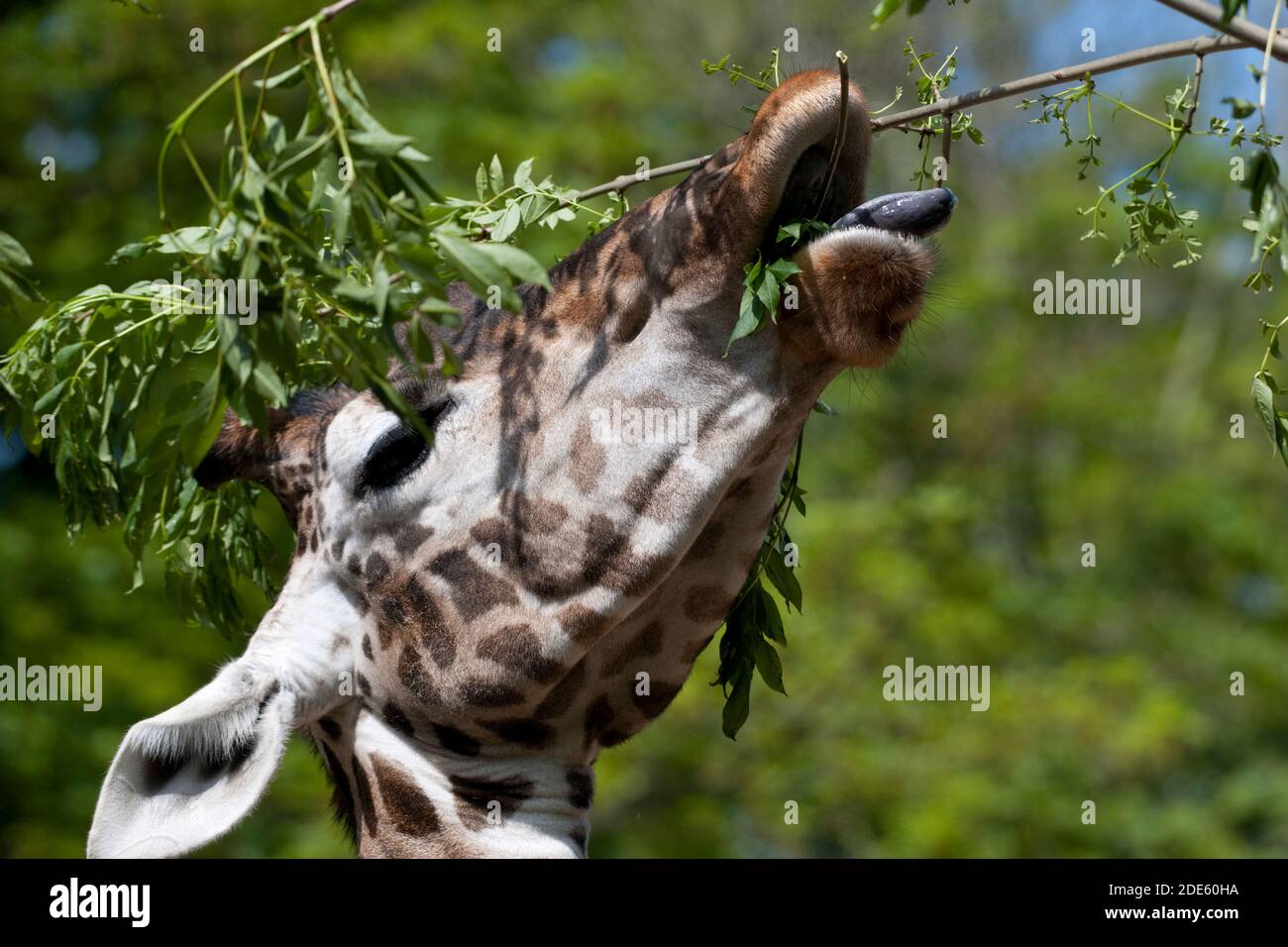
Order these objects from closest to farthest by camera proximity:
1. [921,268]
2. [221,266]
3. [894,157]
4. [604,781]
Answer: [221,266] < [921,268] < [604,781] < [894,157]

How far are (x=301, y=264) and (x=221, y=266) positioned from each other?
14 centimetres

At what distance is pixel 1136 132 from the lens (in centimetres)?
2225

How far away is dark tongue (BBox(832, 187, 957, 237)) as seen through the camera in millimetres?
3121

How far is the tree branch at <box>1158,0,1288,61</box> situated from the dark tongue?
54 centimetres

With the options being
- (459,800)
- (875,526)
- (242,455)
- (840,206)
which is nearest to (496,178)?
(242,455)

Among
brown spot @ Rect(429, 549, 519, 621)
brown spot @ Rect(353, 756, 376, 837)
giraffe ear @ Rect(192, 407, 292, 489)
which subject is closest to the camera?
brown spot @ Rect(429, 549, 519, 621)

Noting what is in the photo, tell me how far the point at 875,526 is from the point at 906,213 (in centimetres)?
1082

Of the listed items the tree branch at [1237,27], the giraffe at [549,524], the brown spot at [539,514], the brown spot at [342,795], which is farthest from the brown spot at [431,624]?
the tree branch at [1237,27]

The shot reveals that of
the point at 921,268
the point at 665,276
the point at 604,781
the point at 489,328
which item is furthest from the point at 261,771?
the point at 604,781

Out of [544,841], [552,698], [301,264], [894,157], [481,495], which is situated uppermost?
[894,157]

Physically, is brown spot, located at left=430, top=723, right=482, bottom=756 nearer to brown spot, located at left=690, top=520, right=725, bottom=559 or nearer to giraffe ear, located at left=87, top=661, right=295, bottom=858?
giraffe ear, located at left=87, top=661, right=295, bottom=858

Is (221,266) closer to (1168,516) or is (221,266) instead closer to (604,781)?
(604,781)

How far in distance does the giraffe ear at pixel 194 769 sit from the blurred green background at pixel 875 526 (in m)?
4.42

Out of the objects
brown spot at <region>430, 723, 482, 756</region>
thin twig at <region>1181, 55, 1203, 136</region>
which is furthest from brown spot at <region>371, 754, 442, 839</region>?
thin twig at <region>1181, 55, 1203, 136</region>
